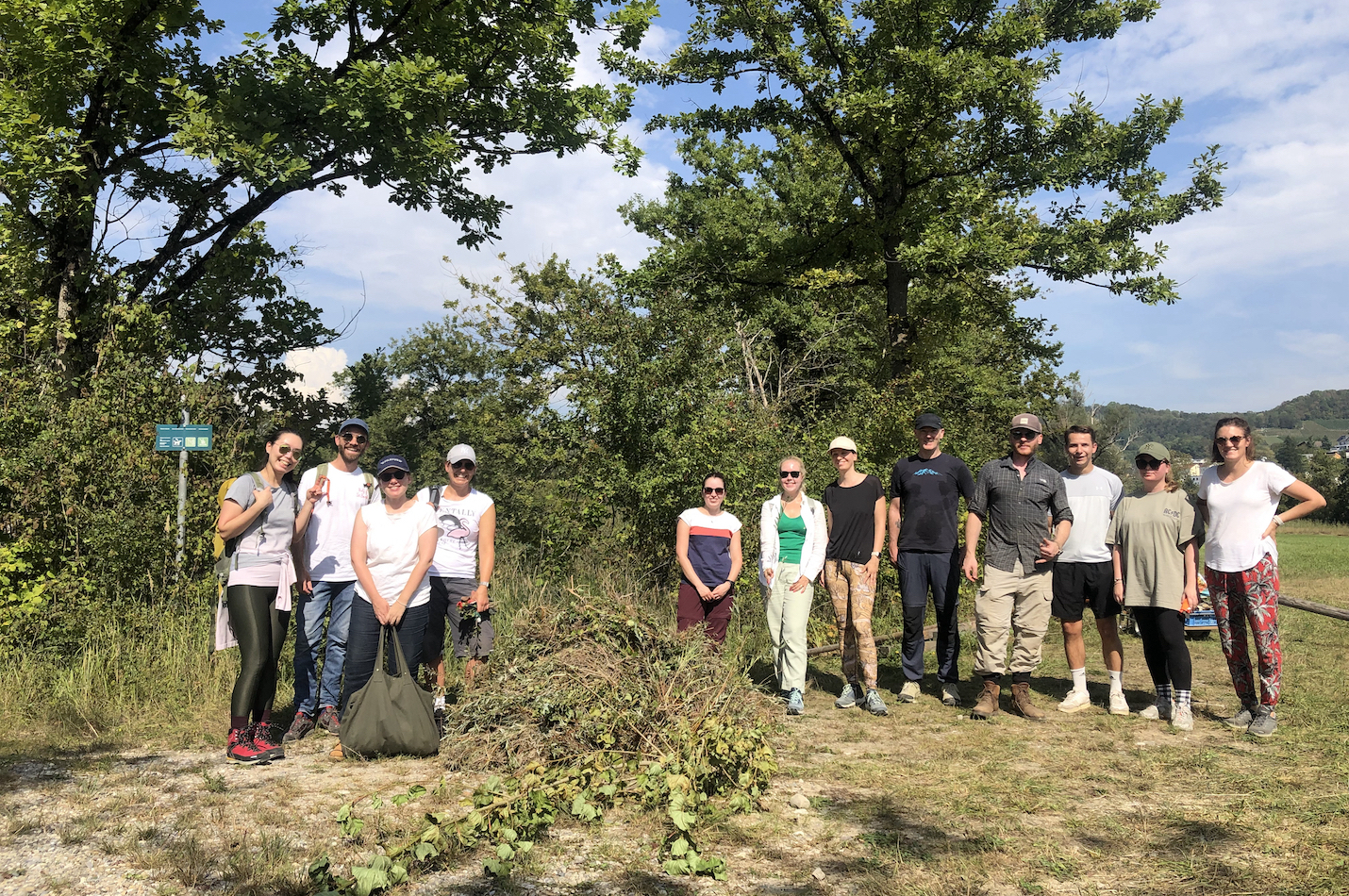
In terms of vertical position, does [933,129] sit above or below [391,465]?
above

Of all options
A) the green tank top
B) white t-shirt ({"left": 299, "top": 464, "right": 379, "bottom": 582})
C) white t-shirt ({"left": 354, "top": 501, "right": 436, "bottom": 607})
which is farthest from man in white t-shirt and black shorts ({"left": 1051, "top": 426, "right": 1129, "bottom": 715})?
white t-shirt ({"left": 299, "top": 464, "right": 379, "bottom": 582})

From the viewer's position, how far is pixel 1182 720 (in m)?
5.70

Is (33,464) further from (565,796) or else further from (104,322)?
(565,796)

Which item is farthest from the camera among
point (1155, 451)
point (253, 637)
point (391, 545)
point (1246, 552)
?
point (1155, 451)

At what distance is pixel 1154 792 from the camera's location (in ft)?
14.5

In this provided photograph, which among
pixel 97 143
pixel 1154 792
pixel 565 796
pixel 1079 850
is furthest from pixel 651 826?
pixel 97 143

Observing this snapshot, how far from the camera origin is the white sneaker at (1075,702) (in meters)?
6.22

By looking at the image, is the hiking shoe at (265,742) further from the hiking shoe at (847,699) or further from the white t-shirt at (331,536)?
the hiking shoe at (847,699)

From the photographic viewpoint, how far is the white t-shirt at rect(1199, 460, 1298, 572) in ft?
18.2

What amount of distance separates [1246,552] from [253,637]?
20.9ft

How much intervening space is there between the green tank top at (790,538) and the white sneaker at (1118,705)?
8.32ft

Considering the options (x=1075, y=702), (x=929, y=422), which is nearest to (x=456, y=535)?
(x=929, y=422)

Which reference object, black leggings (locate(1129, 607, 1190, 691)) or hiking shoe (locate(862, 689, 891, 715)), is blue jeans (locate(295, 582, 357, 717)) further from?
black leggings (locate(1129, 607, 1190, 691))

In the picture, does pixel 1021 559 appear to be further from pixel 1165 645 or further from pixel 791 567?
pixel 791 567
